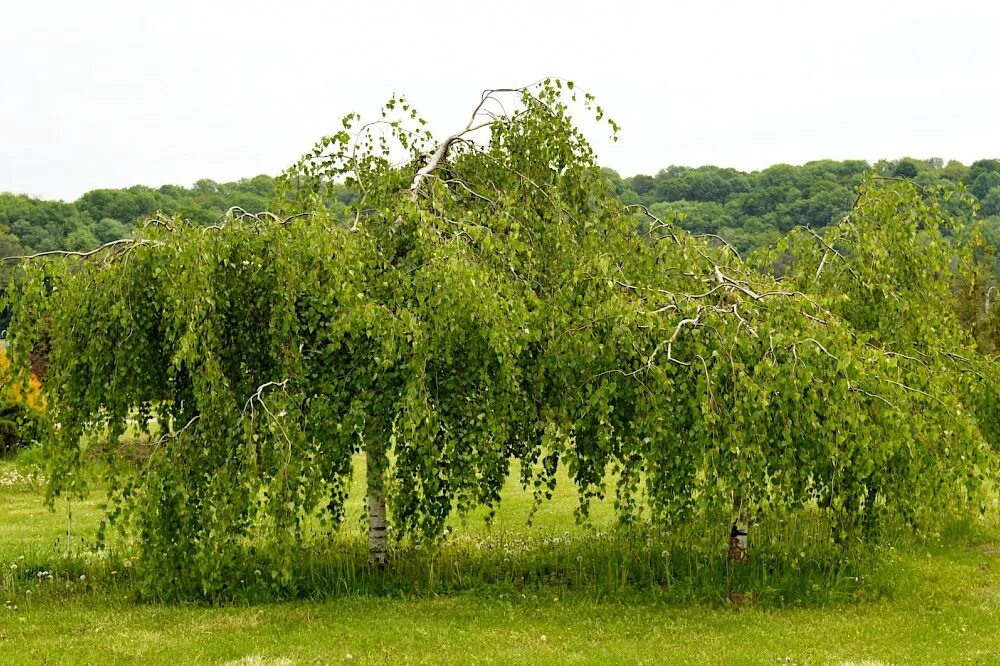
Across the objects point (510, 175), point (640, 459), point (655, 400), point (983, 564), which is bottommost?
point (983, 564)

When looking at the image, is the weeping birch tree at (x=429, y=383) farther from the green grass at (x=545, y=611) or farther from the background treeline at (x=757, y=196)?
the background treeline at (x=757, y=196)

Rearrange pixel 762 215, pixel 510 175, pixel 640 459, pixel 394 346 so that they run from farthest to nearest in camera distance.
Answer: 1. pixel 762 215
2. pixel 510 175
3. pixel 640 459
4. pixel 394 346

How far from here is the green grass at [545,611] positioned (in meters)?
6.12

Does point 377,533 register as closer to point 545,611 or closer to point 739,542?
point 545,611

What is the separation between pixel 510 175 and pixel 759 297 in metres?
2.42

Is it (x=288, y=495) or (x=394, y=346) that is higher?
(x=394, y=346)

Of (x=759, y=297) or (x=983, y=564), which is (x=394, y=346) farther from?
(x=983, y=564)

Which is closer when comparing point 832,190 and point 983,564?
point 983,564

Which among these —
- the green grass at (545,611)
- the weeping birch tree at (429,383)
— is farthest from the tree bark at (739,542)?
the weeping birch tree at (429,383)

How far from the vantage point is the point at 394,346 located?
620cm

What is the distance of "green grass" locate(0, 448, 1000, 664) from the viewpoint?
6.12 m

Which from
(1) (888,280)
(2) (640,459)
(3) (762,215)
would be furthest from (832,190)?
(2) (640,459)

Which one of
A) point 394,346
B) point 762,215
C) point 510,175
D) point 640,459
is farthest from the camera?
point 762,215

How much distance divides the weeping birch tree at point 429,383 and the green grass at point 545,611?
51 cm
